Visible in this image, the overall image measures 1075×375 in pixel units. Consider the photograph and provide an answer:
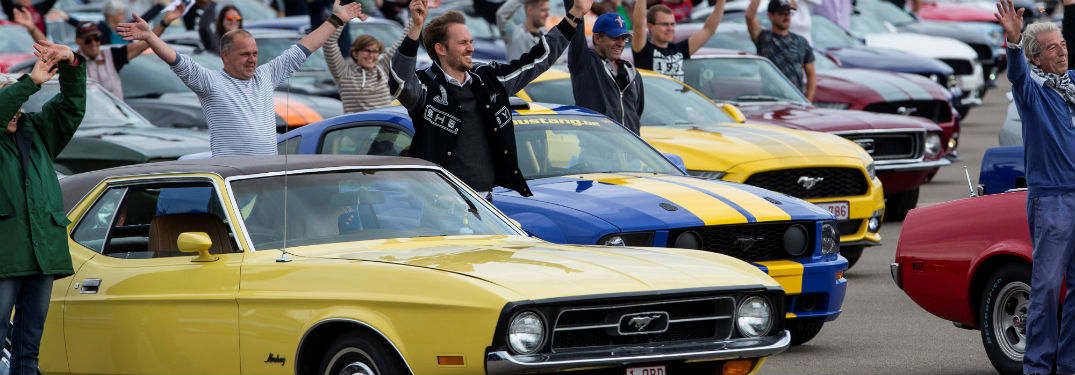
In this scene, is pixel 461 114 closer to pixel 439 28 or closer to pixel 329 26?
pixel 439 28

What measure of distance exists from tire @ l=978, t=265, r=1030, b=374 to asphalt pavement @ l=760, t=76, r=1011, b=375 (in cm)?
29

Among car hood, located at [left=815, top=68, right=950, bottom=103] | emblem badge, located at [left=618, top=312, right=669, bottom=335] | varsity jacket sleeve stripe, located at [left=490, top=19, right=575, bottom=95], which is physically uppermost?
varsity jacket sleeve stripe, located at [left=490, top=19, right=575, bottom=95]

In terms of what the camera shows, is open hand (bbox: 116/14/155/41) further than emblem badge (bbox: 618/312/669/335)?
Yes

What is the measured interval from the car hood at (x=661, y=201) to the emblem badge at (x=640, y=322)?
2.21 meters

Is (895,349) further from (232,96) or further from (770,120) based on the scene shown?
(770,120)

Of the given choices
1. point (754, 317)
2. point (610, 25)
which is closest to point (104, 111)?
point (610, 25)

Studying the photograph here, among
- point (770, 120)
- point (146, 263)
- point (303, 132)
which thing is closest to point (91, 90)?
point (303, 132)

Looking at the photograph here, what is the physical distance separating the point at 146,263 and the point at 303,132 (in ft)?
11.9

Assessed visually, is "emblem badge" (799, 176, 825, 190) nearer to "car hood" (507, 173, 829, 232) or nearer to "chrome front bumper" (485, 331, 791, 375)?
"car hood" (507, 173, 829, 232)

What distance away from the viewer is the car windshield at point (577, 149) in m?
9.32

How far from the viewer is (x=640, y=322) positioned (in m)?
5.84

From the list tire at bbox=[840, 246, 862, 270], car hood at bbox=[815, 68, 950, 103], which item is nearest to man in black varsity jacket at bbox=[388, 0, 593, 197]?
tire at bbox=[840, 246, 862, 270]

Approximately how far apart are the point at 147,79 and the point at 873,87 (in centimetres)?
721

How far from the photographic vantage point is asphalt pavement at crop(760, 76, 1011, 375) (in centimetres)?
796
